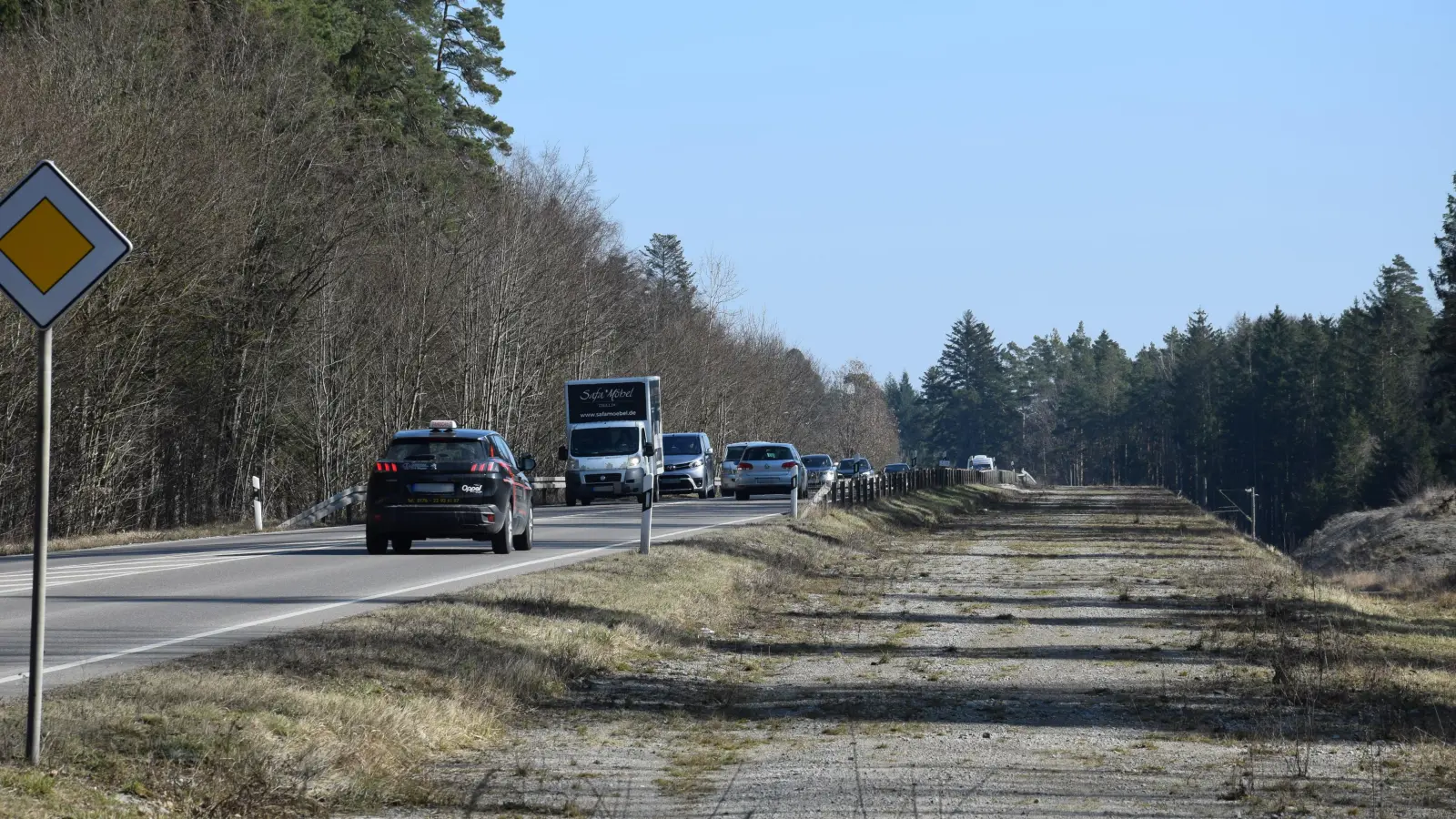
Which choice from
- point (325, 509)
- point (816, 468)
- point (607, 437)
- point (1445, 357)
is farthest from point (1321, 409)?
point (325, 509)

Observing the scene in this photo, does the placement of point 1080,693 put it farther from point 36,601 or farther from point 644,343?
point 644,343

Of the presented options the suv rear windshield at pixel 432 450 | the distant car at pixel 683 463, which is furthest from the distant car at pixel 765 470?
the suv rear windshield at pixel 432 450

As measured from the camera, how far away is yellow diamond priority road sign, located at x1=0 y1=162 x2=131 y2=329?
7.27 meters

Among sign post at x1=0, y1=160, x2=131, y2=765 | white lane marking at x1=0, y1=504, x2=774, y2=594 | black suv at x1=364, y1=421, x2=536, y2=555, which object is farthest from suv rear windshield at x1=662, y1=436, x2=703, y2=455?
sign post at x1=0, y1=160, x2=131, y2=765

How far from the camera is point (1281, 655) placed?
13680mm

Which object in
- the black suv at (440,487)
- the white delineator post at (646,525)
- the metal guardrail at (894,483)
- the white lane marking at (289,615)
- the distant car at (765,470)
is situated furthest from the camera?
the distant car at (765,470)

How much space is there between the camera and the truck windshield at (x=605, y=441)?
4578 cm

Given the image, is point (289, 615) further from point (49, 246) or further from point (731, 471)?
point (731, 471)

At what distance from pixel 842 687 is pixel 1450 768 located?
458 cm

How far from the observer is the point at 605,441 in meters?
45.9

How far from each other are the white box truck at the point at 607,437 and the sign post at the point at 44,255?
3740cm

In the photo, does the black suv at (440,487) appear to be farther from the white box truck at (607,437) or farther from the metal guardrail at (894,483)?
the white box truck at (607,437)

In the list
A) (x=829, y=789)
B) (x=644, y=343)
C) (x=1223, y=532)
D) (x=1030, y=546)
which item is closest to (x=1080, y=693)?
(x=829, y=789)

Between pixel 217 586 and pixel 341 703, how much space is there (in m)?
8.92
